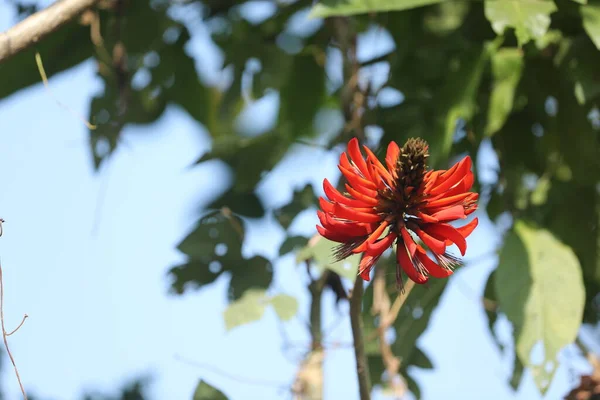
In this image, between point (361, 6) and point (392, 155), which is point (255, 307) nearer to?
point (361, 6)

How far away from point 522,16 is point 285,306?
808mm

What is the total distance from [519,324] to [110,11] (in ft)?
4.89

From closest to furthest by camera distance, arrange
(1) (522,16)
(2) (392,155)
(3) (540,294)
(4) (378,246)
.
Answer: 1. (4) (378,246)
2. (2) (392,155)
3. (1) (522,16)
4. (3) (540,294)

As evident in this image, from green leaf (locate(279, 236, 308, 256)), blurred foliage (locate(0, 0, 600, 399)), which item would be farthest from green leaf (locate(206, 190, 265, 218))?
green leaf (locate(279, 236, 308, 256))

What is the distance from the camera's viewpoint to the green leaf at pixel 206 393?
1.71m

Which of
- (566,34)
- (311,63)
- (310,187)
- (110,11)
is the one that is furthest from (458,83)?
(110,11)

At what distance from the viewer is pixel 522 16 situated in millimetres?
1825

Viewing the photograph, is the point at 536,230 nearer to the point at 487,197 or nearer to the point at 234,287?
the point at 487,197

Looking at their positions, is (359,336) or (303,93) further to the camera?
(303,93)

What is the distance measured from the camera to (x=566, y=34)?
82.6 inches

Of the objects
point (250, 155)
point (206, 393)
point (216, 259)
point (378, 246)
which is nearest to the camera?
point (378, 246)

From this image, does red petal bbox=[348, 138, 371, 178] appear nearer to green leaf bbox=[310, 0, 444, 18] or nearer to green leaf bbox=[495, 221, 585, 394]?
green leaf bbox=[310, 0, 444, 18]

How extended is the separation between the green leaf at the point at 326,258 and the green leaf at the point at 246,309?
0.56ft

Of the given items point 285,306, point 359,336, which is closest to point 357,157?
point 359,336
